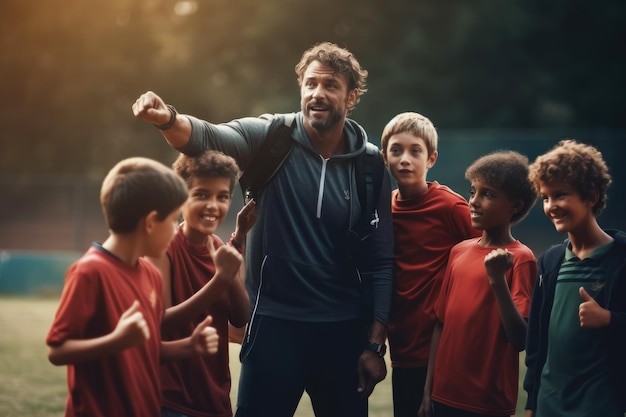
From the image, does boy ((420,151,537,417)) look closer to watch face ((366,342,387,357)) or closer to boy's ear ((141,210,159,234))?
watch face ((366,342,387,357))

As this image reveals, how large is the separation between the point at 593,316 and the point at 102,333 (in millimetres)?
1987

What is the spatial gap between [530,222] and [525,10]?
1020 cm

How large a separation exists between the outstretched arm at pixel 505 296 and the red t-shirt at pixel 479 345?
8 cm

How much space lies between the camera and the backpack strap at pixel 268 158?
4.65m

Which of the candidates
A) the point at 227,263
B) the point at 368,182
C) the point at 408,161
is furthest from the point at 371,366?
the point at 227,263

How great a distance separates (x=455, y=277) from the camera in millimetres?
4578

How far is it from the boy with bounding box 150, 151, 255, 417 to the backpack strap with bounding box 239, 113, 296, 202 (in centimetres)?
41

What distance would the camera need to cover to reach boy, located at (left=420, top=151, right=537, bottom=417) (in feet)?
14.2

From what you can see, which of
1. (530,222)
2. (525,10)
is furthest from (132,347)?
(525,10)

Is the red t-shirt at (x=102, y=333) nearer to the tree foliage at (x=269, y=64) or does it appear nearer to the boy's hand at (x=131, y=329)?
the boy's hand at (x=131, y=329)

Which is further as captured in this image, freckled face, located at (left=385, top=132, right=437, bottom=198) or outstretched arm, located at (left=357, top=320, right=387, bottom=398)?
freckled face, located at (left=385, top=132, right=437, bottom=198)

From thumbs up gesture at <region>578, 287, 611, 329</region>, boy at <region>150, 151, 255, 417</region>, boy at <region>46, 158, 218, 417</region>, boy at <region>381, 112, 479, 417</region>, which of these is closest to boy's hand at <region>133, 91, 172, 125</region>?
boy at <region>150, 151, 255, 417</region>

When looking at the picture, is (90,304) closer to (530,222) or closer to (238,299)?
(238,299)

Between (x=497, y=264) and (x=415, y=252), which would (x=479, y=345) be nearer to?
(x=497, y=264)
